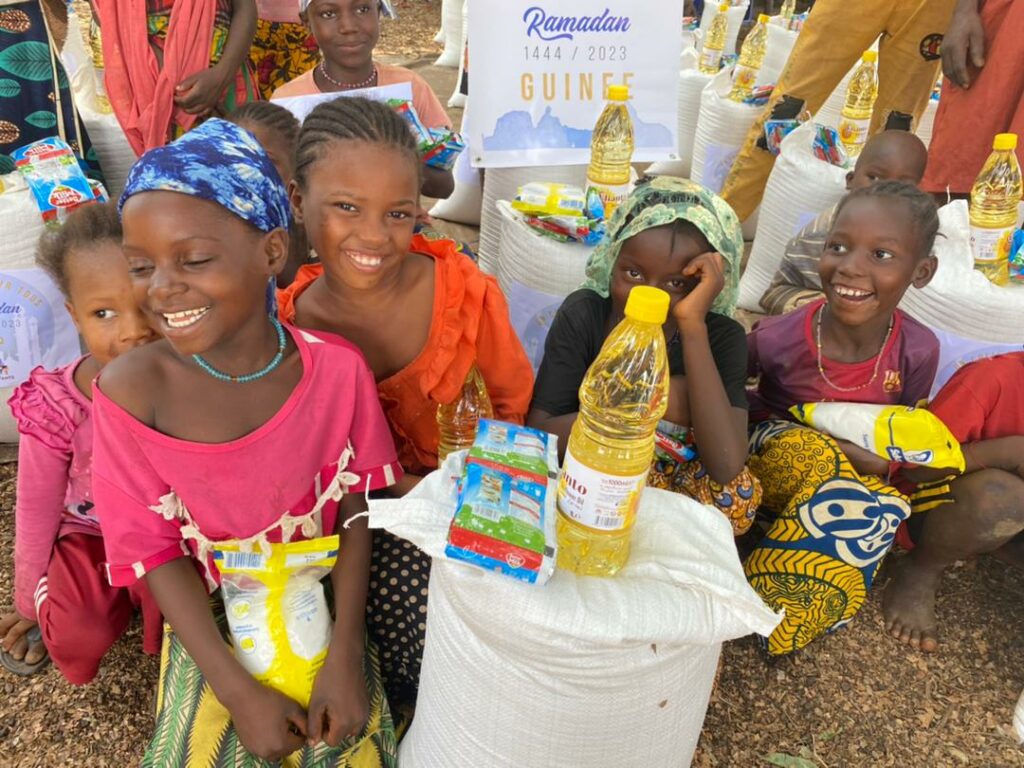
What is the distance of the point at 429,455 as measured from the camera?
1.72 m

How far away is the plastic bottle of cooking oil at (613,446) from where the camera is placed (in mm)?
1057

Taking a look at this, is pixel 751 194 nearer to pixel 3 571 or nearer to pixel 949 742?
pixel 949 742

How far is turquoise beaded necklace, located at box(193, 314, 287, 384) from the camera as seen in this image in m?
1.26

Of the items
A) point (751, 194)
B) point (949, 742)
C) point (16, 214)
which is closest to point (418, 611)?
point (949, 742)

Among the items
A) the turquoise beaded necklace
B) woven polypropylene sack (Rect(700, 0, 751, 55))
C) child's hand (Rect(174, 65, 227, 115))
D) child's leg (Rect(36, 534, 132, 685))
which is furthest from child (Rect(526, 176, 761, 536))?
woven polypropylene sack (Rect(700, 0, 751, 55))

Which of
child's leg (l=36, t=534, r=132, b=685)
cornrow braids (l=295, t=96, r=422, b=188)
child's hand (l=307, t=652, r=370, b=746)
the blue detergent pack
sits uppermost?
cornrow braids (l=295, t=96, r=422, b=188)

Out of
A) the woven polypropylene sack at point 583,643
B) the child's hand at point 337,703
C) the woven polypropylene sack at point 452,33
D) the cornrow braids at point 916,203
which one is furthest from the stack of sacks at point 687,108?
the child's hand at point 337,703

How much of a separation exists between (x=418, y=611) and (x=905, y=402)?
132cm

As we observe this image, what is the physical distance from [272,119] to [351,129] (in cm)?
61

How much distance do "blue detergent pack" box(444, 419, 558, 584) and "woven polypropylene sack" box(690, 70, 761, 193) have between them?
2927 mm

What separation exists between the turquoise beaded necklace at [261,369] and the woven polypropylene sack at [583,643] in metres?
0.35

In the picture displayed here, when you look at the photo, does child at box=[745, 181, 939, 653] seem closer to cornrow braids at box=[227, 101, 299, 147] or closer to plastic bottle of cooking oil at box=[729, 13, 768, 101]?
cornrow braids at box=[227, 101, 299, 147]

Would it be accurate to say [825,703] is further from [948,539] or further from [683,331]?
[683,331]

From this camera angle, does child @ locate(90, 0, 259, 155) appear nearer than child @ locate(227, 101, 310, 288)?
No
